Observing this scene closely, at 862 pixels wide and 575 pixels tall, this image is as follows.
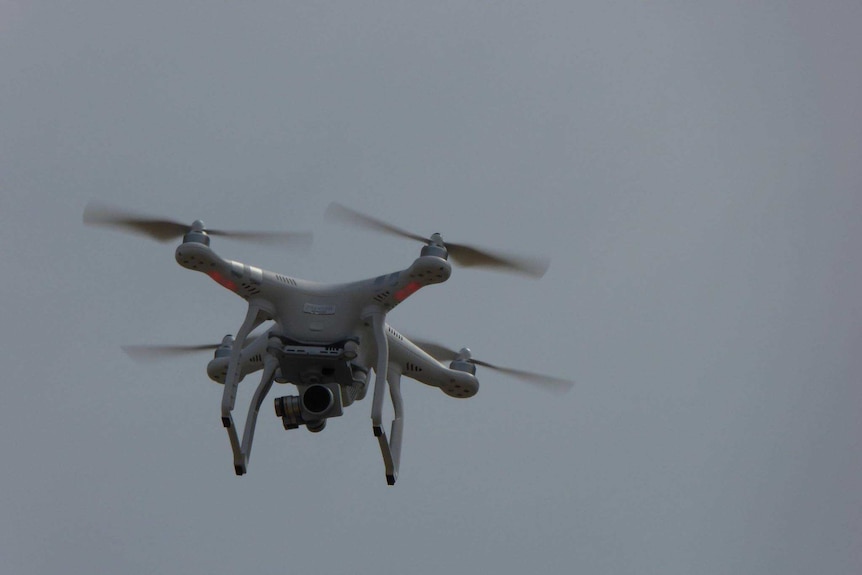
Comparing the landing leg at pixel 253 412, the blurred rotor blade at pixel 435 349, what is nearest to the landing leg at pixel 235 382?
the landing leg at pixel 253 412

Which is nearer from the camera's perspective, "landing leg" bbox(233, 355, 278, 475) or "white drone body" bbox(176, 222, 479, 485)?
"landing leg" bbox(233, 355, 278, 475)

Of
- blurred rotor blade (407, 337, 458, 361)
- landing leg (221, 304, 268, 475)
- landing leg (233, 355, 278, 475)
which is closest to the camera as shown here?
landing leg (221, 304, 268, 475)

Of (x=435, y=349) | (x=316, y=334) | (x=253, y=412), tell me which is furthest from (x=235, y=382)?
(x=435, y=349)

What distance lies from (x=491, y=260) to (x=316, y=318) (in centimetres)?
621

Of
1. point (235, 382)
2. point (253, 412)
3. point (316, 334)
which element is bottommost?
point (253, 412)

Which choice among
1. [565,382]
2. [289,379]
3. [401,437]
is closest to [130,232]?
[289,379]

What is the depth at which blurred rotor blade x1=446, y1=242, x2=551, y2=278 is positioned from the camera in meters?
57.1

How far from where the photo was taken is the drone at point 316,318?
184 feet

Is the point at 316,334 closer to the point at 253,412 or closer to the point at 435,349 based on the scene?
the point at 253,412

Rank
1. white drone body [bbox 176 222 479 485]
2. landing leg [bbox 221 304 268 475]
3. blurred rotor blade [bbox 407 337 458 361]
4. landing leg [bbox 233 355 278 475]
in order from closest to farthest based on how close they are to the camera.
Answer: landing leg [bbox 221 304 268 475] < landing leg [bbox 233 355 278 475] < white drone body [bbox 176 222 479 485] < blurred rotor blade [bbox 407 337 458 361]

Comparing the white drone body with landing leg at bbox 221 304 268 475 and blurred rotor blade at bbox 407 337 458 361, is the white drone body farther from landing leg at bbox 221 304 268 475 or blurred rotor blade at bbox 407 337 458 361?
blurred rotor blade at bbox 407 337 458 361

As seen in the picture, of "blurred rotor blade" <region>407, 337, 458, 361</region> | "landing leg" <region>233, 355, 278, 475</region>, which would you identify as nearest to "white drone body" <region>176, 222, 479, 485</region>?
"landing leg" <region>233, 355, 278, 475</region>

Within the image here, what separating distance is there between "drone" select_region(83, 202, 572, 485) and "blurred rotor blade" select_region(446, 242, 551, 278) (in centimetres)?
3

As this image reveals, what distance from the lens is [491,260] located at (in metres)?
57.4
